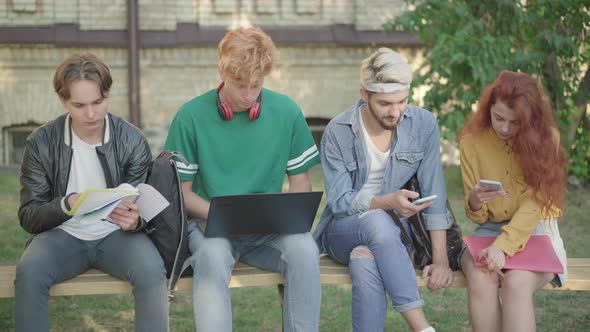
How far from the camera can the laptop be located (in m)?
3.90

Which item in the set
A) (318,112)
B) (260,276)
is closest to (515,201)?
(260,276)

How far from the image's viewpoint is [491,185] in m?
4.07

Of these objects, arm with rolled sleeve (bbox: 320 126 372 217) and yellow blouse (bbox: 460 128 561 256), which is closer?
arm with rolled sleeve (bbox: 320 126 372 217)

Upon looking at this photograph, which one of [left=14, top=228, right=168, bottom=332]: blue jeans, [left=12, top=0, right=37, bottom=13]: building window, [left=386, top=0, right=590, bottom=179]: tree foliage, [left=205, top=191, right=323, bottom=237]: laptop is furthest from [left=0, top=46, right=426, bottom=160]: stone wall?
[left=14, top=228, right=168, bottom=332]: blue jeans

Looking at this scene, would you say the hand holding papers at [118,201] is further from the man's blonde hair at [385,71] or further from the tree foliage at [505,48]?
the tree foliage at [505,48]

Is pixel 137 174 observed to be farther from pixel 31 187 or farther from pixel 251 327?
pixel 251 327

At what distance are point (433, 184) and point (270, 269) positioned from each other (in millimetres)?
883

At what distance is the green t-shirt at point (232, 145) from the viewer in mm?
4293

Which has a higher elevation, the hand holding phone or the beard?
the beard

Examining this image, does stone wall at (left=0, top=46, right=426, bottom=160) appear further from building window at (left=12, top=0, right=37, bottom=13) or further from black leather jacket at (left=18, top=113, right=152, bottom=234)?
black leather jacket at (left=18, top=113, right=152, bottom=234)

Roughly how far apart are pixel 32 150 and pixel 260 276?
45.9 inches

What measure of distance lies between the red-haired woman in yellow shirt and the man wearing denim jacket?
181mm

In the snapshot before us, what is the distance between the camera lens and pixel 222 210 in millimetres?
3939

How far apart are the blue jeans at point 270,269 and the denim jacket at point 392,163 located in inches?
12.0
